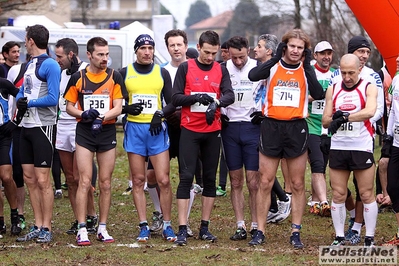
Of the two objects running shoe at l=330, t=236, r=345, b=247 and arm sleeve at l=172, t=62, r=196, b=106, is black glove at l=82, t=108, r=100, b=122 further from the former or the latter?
running shoe at l=330, t=236, r=345, b=247

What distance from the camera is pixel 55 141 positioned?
9148mm

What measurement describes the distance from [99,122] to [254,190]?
76.9 inches

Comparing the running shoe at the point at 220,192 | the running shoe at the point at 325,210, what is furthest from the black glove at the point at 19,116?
the running shoe at the point at 220,192

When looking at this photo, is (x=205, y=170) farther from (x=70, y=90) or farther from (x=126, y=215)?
(x=126, y=215)

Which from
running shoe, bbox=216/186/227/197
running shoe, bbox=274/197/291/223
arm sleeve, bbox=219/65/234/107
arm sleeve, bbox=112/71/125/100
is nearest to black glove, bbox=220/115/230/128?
arm sleeve, bbox=219/65/234/107

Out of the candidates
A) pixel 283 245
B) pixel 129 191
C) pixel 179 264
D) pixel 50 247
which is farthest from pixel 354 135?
pixel 129 191

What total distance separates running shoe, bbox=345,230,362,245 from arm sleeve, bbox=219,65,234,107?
6.33 ft

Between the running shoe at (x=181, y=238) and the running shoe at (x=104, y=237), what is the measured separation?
75 centimetres

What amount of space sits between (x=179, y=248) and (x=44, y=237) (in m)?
1.56

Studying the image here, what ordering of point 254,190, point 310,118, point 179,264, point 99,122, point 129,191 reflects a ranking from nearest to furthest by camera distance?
point 179,264, point 99,122, point 254,190, point 310,118, point 129,191

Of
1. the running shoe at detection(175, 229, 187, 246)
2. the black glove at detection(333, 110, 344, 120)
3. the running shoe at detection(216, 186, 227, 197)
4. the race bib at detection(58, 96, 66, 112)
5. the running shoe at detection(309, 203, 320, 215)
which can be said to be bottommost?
the running shoe at detection(216, 186, 227, 197)

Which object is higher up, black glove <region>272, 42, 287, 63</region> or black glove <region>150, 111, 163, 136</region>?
black glove <region>272, 42, 287, 63</region>

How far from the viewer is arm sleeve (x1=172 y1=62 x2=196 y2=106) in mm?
8289

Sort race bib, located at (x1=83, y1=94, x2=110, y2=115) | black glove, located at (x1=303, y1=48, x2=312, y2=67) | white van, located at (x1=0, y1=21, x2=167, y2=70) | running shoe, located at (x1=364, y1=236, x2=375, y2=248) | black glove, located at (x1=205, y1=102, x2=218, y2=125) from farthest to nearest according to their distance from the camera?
white van, located at (x1=0, y1=21, x2=167, y2=70), race bib, located at (x1=83, y1=94, x2=110, y2=115), black glove, located at (x1=303, y1=48, x2=312, y2=67), black glove, located at (x1=205, y1=102, x2=218, y2=125), running shoe, located at (x1=364, y1=236, x2=375, y2=248)
